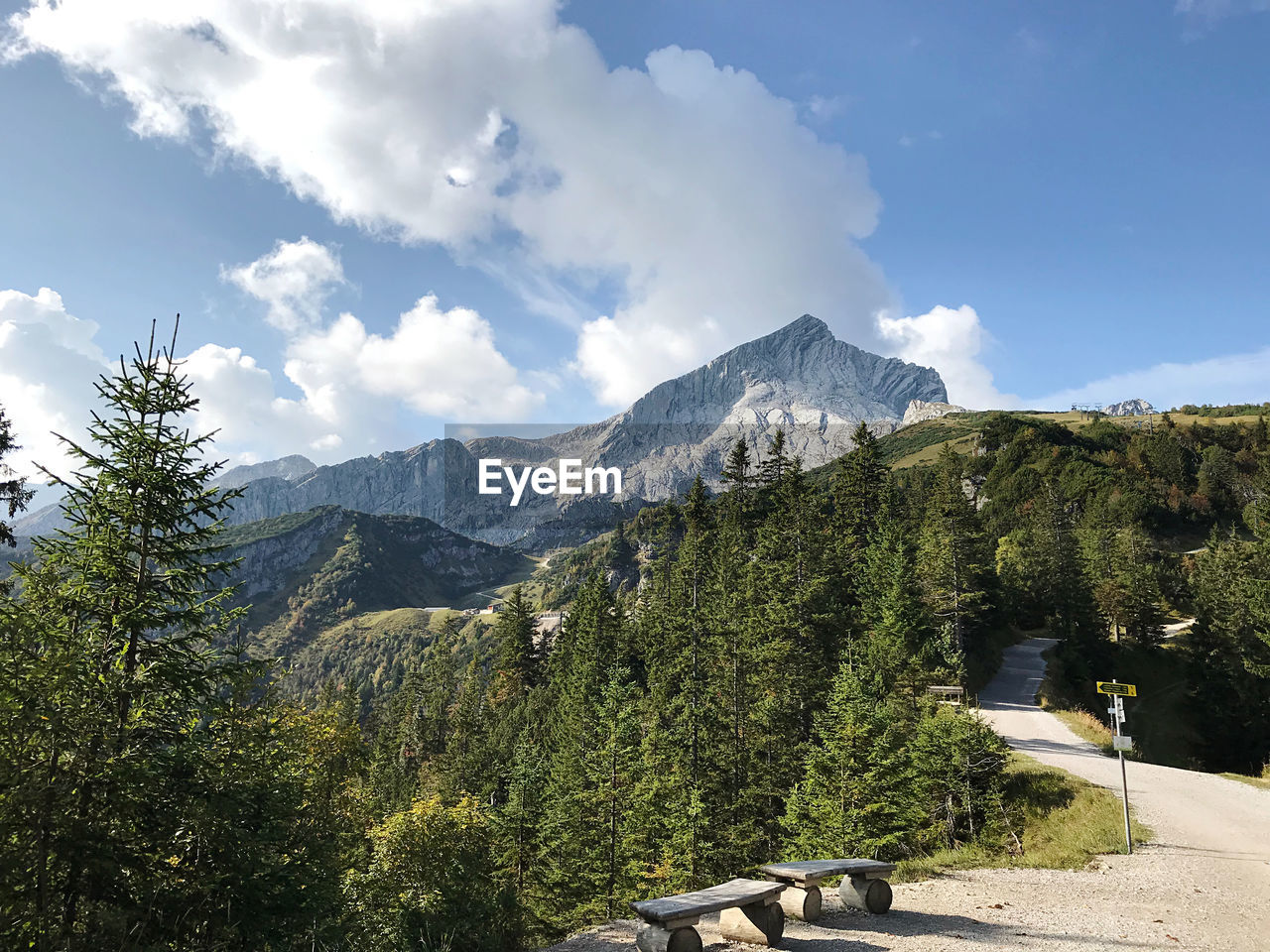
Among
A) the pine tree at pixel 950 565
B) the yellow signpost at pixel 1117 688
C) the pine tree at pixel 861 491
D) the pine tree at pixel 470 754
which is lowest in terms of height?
the pine tree at pixel 470 754

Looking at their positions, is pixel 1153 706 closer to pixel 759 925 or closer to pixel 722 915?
pixel 722 915

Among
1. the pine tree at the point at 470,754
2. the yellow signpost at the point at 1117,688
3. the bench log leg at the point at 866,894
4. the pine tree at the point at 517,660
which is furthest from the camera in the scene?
the pine tree at the point at 517,660

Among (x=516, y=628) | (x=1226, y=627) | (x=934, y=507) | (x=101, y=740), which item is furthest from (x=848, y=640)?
(x=516, y=628)

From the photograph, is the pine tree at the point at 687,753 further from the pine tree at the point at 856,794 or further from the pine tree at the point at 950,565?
the pine tree at the point at 950,565

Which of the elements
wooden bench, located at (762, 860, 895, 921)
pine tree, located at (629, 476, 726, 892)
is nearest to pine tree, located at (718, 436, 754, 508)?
pine tree, located at (629, 476, 726, 892)

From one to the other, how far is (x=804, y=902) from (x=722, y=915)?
1.76 metres

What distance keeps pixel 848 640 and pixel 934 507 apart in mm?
15691

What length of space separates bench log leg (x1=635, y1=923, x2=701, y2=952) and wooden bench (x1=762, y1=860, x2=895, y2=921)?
2.64m

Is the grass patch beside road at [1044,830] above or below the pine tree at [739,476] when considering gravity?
below

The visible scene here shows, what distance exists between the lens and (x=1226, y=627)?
47312 millimetres

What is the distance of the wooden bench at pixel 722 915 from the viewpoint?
980cm

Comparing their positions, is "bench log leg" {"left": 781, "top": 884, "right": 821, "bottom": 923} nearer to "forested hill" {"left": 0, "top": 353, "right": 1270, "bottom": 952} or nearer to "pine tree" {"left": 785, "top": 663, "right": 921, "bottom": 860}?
"forested hill" {"left": 0, "top": 353, "right": 1270, "bottom": 952}

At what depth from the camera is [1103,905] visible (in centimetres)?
1254

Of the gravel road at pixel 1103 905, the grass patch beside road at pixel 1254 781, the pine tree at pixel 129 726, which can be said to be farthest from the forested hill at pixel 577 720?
the grass patch beside road at pixel 1254 781
